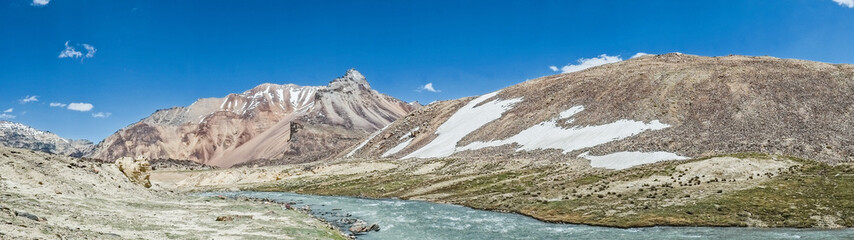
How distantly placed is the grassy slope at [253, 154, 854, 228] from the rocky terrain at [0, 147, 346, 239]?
26.6 m

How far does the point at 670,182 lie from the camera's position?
60969 millimetres

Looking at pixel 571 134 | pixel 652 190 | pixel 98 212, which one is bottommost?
pixel 98 212

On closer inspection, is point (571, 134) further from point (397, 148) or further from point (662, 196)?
point (397, 148)

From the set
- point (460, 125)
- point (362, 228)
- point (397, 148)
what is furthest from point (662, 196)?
point (397, 148)

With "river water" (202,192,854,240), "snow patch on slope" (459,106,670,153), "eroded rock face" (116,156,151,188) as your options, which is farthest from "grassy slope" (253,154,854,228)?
"eroded rock face" (116,156,151,188)

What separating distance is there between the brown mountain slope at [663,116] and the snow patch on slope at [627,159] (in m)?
0.16

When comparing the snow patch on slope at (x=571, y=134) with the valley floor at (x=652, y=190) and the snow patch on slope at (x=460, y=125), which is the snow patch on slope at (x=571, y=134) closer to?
the snow patch on slope at (x=460, y=125)

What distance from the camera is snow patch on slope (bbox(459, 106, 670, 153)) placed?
97625mm

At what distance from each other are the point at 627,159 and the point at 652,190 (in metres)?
23.0

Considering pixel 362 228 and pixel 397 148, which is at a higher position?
pixel 397 148

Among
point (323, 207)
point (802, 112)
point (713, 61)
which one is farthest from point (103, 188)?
point (713, 61)

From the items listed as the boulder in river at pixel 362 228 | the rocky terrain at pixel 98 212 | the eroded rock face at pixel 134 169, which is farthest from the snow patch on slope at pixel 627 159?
the eroded rock face at pixel 134 169

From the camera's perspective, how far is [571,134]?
10712 cm

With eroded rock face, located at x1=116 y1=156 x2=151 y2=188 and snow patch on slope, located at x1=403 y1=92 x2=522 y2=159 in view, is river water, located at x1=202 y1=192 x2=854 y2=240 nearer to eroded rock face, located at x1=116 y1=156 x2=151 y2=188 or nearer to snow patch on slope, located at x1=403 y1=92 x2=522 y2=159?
eroded rock face, located at x1=116 y1=156 x2=151 y2=188
